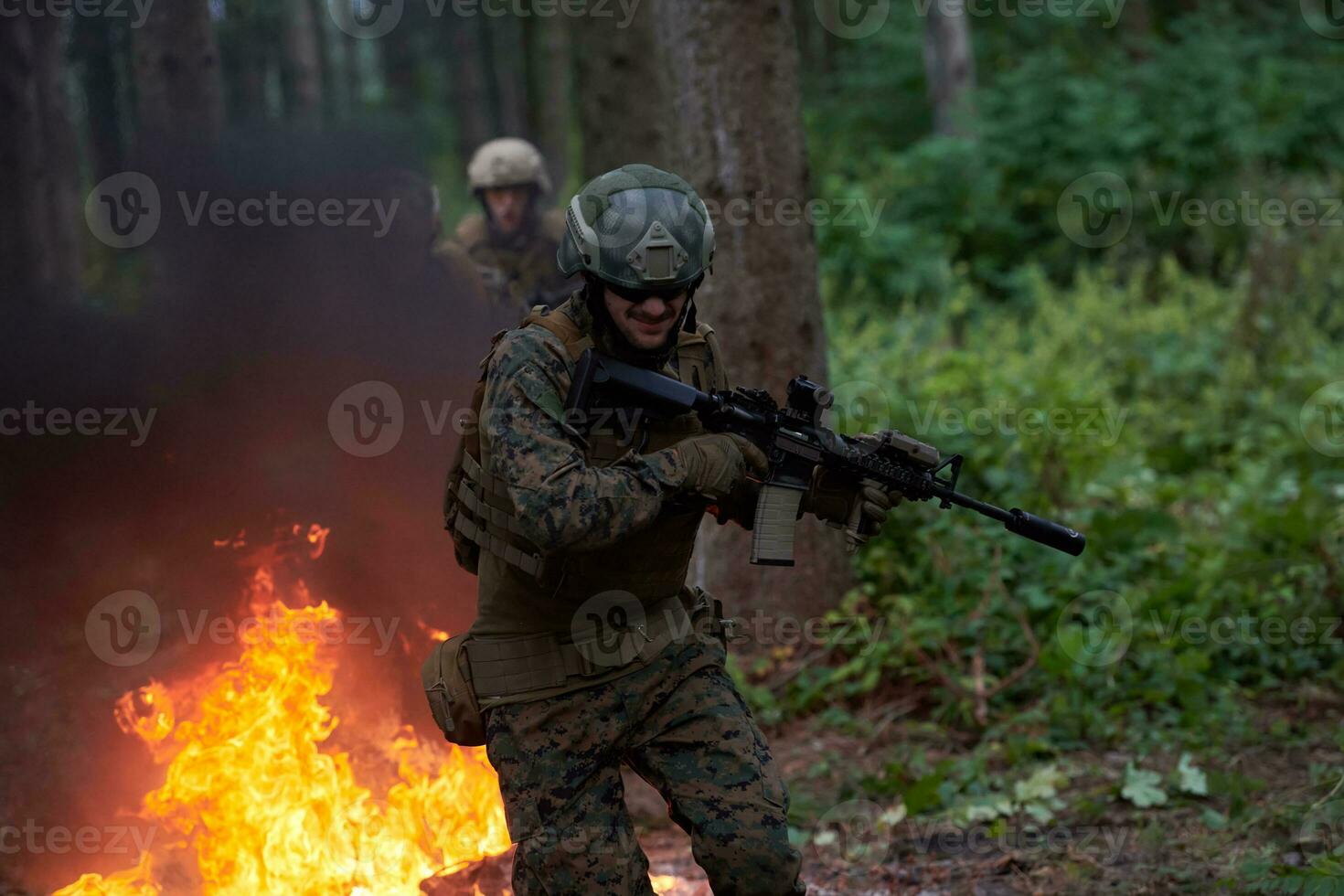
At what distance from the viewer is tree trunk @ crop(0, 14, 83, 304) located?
5.06 meters

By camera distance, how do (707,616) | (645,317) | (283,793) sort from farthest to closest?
A: (283,793)
(707,616)
(645,317)

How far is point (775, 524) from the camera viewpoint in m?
3.31

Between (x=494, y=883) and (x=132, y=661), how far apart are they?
1414 millimetres

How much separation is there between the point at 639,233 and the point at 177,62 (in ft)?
12.2

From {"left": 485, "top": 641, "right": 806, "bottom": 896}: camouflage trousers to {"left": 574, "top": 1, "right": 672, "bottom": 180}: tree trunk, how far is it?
6533mm

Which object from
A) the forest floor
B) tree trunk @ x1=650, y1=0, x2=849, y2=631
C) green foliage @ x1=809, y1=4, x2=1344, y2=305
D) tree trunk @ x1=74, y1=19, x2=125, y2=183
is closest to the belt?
the forest floor

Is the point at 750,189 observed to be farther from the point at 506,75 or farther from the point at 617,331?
the point at 506,75

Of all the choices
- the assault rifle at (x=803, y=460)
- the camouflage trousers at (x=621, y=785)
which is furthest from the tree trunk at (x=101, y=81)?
the camouflage trousers at (x=621, y=785)

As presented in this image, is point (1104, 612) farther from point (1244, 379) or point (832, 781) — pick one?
point (1244, 379)

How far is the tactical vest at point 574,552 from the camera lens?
10.5ft

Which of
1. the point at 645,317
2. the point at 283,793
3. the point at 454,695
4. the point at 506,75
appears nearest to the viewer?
the point at 645,317

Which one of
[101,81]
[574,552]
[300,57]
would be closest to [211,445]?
[574,552]

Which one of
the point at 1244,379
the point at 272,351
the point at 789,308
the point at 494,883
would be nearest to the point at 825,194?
the point at 1244,379

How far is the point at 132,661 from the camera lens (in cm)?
433
